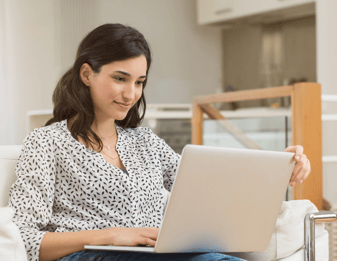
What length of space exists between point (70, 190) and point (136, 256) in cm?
28

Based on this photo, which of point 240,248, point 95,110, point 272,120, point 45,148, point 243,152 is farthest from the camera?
point 272,120

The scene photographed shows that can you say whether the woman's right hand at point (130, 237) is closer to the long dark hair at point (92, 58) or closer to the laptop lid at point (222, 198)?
Result: the laptop lid at point (222, 198)

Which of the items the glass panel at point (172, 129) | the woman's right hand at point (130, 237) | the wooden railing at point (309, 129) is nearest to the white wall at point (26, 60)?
the glass panel at point (172, 129)

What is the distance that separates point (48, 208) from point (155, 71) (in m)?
3.70

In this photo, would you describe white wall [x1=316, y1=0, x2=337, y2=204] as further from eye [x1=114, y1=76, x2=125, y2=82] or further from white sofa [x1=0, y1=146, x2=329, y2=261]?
eye [x1=114, y1=76, x2=125, y2=82]

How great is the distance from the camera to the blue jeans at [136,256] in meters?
0.99

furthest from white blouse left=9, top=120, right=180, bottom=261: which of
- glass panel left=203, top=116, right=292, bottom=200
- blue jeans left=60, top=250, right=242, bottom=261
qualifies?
glass panel left=203, top=116, right=292, bottom=200

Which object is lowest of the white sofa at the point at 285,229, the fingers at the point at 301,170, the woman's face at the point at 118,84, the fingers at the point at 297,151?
the white sofa at the point at 285,229

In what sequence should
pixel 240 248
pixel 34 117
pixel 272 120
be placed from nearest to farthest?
1. pixel 240 248
2. pixel 272 120
3. pixel 34 117

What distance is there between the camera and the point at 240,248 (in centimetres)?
105

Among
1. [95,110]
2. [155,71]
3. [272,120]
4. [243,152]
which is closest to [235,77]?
[155,71]

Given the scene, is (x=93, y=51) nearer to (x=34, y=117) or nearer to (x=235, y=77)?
(x=34, y=117)

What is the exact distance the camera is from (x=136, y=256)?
3.37 feet

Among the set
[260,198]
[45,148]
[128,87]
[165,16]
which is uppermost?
[165,16]
